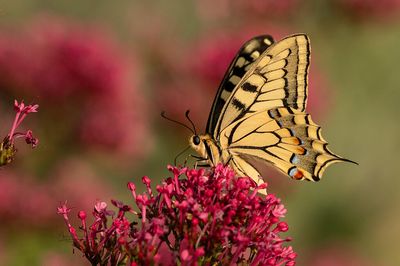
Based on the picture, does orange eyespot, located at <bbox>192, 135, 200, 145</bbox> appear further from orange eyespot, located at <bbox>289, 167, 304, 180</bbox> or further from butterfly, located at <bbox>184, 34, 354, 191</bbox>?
orange eyespot, located at <bbox>289, 167, 304, 180</bbox>

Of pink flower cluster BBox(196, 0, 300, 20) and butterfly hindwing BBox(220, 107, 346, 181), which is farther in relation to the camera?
pink flower cluster BBox(196, 0, 300, 20)

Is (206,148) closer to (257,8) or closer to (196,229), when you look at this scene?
(196,229)

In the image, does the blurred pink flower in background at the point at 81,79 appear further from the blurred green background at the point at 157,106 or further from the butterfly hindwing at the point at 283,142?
the butterfly hindwing at the point at 283,142

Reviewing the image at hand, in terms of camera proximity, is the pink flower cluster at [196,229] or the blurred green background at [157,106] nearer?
the pink flower cluster at [196,229]

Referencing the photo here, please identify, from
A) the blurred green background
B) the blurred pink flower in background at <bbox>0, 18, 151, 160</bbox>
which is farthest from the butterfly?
the blurred pink flower in background at <bbox>0, 18, 151, 160</bbox>

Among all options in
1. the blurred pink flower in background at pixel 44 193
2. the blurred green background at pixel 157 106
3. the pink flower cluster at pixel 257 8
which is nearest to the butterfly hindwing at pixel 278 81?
the blurred green background at pixel 157 106
